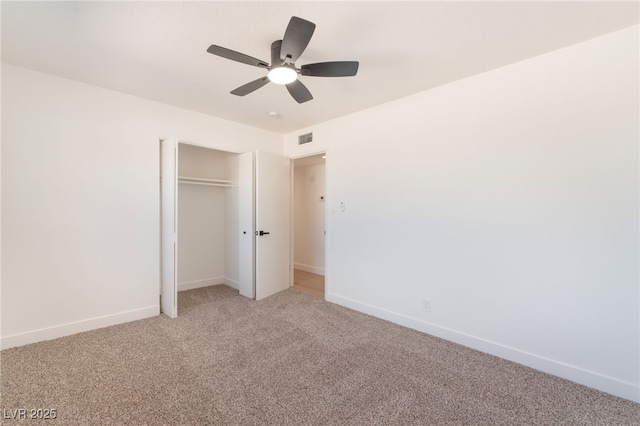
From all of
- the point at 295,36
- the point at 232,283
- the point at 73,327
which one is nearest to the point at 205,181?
the point at 232,283

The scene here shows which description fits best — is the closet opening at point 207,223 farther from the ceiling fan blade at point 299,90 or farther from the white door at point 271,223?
the ceiling fan blade at point 299,90

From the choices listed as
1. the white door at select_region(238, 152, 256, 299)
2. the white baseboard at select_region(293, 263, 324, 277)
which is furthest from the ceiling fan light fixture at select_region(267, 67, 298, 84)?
the white baseboard at select_region(293, 263, 324, 277)

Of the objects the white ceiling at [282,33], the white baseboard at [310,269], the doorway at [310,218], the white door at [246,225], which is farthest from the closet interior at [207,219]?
the white baseboard at [310,269]

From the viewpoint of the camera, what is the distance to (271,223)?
163 inches

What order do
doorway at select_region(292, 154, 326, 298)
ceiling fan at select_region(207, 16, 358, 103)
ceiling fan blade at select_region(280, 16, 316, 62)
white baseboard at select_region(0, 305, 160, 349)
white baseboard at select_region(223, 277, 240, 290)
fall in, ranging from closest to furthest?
ceiling fan blade at select_region(280, 16, 316, 62)
ceiling fan at select_region(207, 16, 358, 103)
white baseboard at select_region(0, 305, 160, 349)
white baseboard at select_region(223, 277, 240, 290)
doorway at select_region(292, 154, 326, 298)

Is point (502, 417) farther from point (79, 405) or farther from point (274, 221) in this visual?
point (274, 221)

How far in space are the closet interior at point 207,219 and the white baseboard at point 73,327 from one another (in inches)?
41.6

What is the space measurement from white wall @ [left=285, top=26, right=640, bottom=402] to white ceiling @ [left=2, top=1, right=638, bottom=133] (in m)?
0.30

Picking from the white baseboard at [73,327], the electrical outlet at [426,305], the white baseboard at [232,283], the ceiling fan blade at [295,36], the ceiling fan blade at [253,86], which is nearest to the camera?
the ceiling fan blade at [295,36]

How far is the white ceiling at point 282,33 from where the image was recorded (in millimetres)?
1761

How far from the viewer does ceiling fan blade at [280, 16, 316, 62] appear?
1528 millimetres

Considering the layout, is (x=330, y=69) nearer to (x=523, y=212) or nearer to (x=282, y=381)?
(x=523, y=212)

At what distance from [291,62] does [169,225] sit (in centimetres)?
243

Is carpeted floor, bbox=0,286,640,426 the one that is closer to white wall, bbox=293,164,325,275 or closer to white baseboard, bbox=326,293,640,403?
white baseboard, bbox=326,293,640,403
